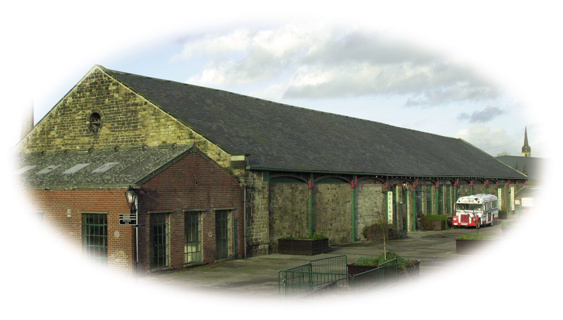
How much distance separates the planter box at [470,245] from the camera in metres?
25.8

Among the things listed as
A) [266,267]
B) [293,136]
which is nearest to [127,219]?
[266,267]

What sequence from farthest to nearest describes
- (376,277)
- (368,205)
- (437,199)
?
(437,199) < (368,205) < (376,277)

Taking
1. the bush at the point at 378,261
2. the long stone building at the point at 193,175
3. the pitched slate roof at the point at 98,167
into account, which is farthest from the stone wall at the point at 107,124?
the bush at the point at 378,261

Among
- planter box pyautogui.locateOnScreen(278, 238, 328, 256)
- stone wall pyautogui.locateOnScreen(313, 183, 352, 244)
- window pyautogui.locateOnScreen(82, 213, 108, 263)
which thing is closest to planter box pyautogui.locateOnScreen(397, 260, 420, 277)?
planter box pyautogui.locateOnScreen(278, 238, 328, 256)

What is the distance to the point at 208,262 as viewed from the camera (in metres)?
24.1

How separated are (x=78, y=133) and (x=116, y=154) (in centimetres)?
453

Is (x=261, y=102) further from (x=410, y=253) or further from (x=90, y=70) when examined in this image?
(x=410, y=253)

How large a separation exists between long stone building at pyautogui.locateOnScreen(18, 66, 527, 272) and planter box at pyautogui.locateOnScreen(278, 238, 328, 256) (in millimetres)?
633

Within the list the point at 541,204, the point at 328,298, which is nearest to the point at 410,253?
the point at 328,298

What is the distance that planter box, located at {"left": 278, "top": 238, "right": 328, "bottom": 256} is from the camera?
2673cm

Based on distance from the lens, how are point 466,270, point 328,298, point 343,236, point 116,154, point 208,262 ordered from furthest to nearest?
1. point 343,236
2. point 116,154
3. point 208,262
4. point 466,270
5. point 328,298

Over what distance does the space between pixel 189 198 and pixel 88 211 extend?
3.92 m

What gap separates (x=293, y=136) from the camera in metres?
34.3

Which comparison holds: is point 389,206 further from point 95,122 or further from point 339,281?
point 339,281
